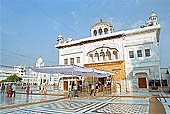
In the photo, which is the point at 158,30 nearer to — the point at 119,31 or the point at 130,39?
the point at 130,39

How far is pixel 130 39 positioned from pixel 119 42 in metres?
1.30

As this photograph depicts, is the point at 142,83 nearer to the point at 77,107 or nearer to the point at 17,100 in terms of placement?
the point at 77,107

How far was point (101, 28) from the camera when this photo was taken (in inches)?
737

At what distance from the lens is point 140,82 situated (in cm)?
1511

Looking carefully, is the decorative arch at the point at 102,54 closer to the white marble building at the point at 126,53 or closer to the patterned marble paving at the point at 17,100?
the white marble building at the point at 126,53

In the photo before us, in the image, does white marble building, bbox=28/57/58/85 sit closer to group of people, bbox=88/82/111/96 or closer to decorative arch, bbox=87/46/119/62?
group of people, bbox=88/82/111/96

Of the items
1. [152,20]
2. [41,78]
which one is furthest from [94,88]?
[41,78]

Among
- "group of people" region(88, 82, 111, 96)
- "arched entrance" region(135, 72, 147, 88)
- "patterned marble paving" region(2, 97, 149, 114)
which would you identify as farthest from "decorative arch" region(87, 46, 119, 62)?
"patterned marble paving" region(2, 97, 149, 114)

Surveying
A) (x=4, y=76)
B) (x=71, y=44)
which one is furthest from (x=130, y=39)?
(x=4, y=76)

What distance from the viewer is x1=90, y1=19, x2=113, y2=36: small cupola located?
60.6ft

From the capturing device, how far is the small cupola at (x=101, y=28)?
1848 cm

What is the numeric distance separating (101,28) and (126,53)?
498 cm

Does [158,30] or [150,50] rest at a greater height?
[158,30]

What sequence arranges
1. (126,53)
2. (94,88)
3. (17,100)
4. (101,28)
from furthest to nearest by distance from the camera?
(101,28) → (126,53) → (94,88) → (17,100)
